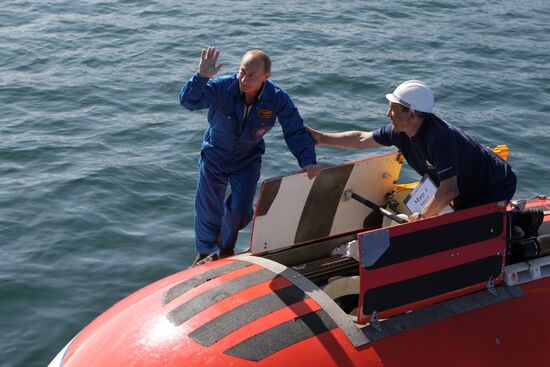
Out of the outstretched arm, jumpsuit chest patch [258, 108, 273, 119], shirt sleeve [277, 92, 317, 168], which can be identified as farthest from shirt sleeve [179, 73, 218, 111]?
the outstretched arm

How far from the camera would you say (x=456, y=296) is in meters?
4.80

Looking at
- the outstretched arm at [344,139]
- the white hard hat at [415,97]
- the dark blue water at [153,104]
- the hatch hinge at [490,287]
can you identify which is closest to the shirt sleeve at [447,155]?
the white hard hat at [415,97]

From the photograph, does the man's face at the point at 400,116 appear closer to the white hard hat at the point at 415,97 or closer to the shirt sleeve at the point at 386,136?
A: the white hard hat at the point at 415,97

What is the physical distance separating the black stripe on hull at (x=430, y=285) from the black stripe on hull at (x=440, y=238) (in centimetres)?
14

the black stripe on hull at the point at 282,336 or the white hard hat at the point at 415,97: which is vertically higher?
the white hard hat at the point at 415,97

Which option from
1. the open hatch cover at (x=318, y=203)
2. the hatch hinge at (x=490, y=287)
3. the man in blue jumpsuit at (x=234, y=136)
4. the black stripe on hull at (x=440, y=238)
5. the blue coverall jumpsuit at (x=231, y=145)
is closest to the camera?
the black stripe on hull at (x=440, y=238)

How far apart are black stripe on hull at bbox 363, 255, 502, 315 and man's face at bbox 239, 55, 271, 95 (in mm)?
1887

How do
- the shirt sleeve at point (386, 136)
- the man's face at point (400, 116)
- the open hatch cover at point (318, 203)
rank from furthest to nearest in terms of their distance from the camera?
the shirt sleeve at point (386, 136), the open hatch cover at point (318, 203), the man's face at point (400, 116)

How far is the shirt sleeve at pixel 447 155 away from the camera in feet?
16.5

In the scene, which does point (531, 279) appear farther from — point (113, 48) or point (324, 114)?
point (113, 48)


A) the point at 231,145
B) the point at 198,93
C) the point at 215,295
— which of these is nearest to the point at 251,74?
the point at 198,93

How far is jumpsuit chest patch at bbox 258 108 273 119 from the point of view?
592cm

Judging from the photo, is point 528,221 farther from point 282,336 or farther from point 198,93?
point 198,93

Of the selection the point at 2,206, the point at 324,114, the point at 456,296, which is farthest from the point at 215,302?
the point at 324,114
